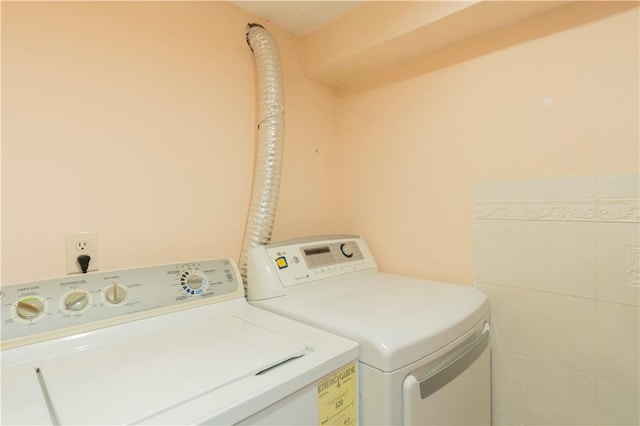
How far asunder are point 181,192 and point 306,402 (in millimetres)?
805

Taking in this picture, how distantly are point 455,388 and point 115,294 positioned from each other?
899 millimetres

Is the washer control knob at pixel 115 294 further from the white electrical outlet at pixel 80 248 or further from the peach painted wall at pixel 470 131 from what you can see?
the peach painted wall at pixel 470 131

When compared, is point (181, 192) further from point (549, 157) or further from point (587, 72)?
point (587, 72)

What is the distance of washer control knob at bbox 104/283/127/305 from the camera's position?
0.85 meters

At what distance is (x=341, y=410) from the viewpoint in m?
0.69

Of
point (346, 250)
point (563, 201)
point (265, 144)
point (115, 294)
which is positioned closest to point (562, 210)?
point (563, 201)

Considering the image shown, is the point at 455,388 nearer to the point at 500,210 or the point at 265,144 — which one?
the point at 500,210

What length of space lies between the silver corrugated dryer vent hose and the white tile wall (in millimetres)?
730

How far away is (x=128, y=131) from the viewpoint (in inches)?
40.8

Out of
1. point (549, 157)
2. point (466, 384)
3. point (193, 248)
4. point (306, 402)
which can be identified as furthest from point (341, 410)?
point (549, 157)

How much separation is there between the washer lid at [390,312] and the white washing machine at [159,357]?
4 centimetres

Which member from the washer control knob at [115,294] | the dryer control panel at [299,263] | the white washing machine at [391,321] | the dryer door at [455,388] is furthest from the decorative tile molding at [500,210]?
the washer control knob at [115,294]

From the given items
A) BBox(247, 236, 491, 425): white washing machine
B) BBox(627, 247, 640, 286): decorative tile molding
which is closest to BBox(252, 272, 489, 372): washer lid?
BBox(247, 236, 491, 425): white washing machine

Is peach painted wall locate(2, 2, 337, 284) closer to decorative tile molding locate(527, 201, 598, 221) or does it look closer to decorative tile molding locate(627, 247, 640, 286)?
decorative tile molding locate(527, 201, 598, 221)
